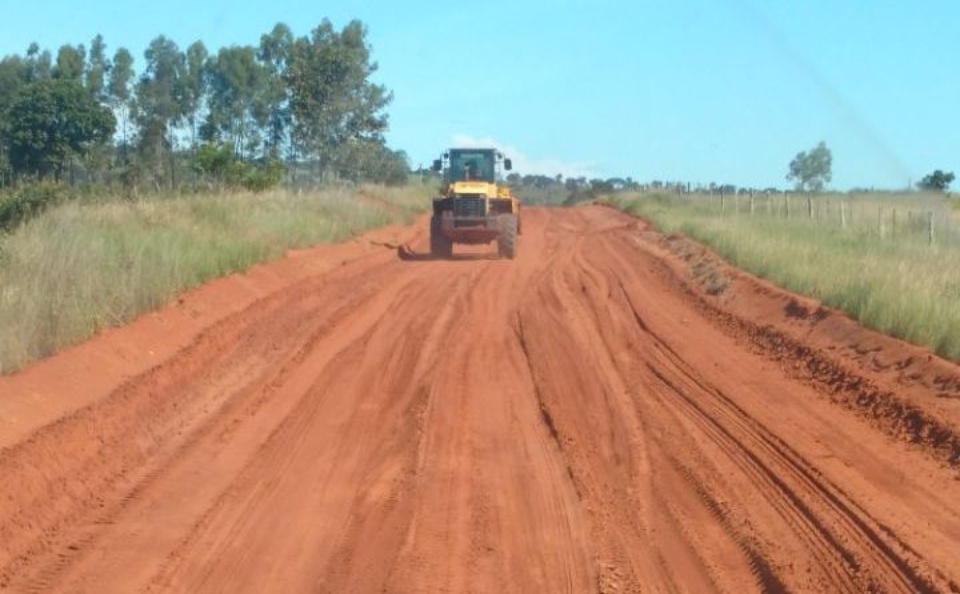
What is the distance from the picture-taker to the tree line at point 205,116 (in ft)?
162

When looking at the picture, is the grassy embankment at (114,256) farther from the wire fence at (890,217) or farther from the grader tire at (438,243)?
the wire fence at (890,217)

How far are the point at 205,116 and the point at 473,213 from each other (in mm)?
40561

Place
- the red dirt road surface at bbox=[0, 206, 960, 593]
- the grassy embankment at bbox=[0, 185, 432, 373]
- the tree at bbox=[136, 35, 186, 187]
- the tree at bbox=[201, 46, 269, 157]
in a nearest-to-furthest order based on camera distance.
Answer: the red dirt road surface at bbox=[0, 206, 960, 593] < the grassy embankment at bbox=[0, 185, 432, 373] < the tree at bbox=[136, 35, 186, 187] < the tree at bbox=[201, 46, 269, 157]

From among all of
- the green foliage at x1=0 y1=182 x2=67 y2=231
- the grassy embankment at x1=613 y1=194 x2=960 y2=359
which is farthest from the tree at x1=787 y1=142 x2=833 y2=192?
the green foliage at x1=0 y1=182 x2=67 y2=231

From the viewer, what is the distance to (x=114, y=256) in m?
20.2

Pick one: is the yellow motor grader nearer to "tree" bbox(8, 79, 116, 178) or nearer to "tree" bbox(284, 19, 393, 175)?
"tree" bbox(8, 79, 116, 178)

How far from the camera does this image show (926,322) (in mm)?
16859

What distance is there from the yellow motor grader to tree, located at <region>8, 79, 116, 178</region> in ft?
57.2

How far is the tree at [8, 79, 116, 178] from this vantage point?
48844mm

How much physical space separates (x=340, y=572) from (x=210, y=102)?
231ft

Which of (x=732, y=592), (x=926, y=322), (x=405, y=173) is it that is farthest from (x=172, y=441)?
(x=405, y=173)

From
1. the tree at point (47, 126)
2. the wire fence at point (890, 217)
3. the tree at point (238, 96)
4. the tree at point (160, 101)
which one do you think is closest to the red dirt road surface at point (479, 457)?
the wire fence at point (890, 217)

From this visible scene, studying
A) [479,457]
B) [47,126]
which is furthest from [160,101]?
[479,457]

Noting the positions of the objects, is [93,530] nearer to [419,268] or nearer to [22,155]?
[419,268]
